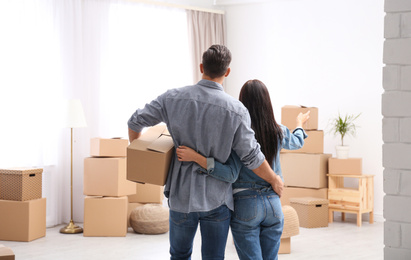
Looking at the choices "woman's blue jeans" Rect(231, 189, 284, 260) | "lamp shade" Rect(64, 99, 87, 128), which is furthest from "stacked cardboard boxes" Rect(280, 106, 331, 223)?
"woman's blue jeans" Rect(231, 189, 284, 260)

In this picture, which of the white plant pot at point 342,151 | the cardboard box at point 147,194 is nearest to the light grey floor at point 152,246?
the cardboard box at point 147,194

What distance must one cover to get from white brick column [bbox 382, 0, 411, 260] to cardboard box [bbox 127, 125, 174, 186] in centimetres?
79

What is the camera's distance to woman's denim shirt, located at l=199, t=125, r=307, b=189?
6.98 feet

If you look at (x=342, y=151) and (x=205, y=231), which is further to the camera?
(x=342, y=151)

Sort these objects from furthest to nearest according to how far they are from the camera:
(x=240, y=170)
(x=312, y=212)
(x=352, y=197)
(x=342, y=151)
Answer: (x=342, y=151)
(x=352, y=197)
(x=312, y=212)
(x=240, y=170)

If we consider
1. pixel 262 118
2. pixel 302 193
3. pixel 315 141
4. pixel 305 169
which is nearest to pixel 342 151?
pixel 315 141

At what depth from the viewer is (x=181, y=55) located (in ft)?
22.0

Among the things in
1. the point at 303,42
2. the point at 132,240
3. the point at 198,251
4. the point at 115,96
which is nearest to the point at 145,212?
the point at 132,240

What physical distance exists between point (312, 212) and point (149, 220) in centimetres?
162

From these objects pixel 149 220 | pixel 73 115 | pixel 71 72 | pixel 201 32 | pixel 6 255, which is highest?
pixel 201 32

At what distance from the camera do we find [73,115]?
5293 millimetres

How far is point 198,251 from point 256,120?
7.90ft

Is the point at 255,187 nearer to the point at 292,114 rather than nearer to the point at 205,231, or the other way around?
the point at 205,231

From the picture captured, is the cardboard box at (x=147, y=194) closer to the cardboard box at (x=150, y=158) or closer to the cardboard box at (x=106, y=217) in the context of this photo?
the cardboard box at (x=106, y=217)
